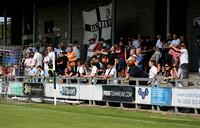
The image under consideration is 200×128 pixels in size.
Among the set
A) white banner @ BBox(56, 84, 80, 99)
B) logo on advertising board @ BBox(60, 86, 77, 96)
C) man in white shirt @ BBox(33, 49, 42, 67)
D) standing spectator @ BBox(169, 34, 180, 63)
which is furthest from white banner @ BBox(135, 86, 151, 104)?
man in white shirt @ BBox(33, 49, 42, 67)

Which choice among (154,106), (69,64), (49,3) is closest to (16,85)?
(69,64)

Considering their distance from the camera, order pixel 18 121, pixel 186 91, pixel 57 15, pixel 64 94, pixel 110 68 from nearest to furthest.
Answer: pixel 18 121 < pixel 186 91 < pixel 110 68 < pixel 64 94 < pixel 57 15

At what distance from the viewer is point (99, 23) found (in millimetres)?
25609

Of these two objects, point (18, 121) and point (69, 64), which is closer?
point (18, 121)

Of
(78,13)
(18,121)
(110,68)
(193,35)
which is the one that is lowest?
(18,121)

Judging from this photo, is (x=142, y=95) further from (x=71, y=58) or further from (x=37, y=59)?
(x=37, y=59)

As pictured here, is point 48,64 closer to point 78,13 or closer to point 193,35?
point 193,35

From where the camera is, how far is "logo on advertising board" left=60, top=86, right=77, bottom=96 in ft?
63.1

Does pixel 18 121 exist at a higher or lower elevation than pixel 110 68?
lower

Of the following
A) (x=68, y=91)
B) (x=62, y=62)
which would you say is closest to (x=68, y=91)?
(x=68, y=91)

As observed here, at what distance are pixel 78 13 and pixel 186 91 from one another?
795 inches

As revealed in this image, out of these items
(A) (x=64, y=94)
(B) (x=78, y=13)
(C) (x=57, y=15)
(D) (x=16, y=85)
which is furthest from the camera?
(C) (x=57, y=15)

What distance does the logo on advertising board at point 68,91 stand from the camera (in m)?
19.2

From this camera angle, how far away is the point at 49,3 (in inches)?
1423
